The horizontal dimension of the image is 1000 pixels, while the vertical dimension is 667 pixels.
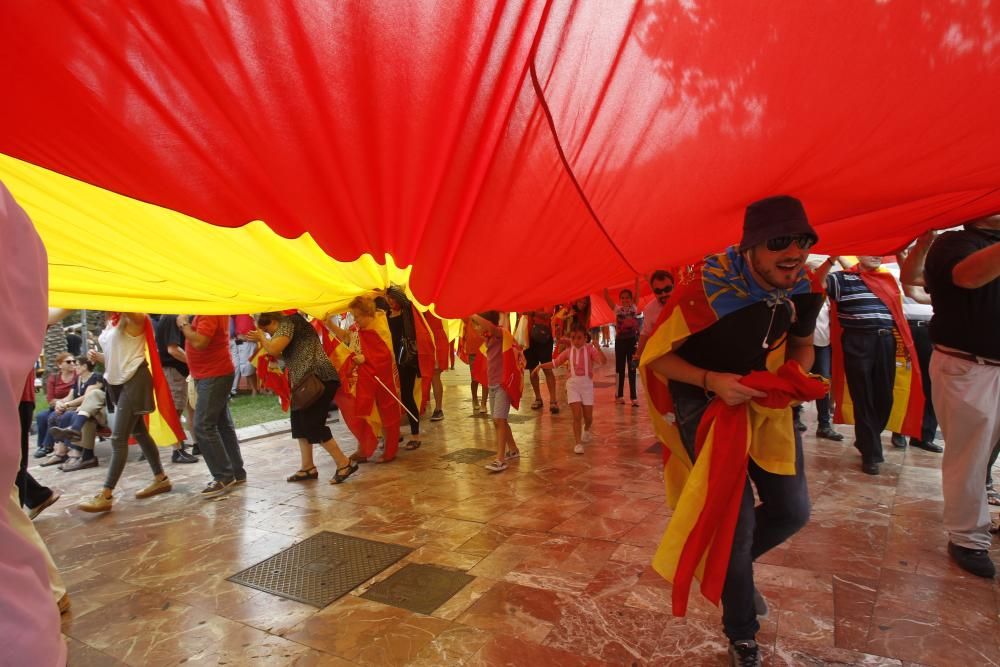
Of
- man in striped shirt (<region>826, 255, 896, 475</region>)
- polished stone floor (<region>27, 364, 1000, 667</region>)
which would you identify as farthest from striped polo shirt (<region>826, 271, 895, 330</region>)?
polished stone floor (<region>27, 364, 1000, 667</region>)

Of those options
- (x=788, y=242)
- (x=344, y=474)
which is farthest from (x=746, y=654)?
(x=344, y=474)

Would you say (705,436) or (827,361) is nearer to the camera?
(705,436)

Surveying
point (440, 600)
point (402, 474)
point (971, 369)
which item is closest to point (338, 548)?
point (440, 600)

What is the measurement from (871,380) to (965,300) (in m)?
2.44

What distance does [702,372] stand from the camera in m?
2.34

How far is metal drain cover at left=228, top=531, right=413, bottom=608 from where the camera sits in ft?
11.1

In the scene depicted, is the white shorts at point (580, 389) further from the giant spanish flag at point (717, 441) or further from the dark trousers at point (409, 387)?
the giant spanish flag at point (717, 441)

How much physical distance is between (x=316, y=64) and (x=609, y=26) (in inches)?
35.5

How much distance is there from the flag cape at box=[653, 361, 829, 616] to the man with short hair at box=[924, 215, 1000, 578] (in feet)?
4.78

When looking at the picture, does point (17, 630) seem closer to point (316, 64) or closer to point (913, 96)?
point (316, 64)

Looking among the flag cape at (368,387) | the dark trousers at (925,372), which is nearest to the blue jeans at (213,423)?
the flag cape at (368,387)

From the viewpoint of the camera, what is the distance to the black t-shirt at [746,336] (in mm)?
2332

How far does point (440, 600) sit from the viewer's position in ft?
10.4

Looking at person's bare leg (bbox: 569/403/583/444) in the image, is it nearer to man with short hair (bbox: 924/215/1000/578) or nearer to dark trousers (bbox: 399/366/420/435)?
dark trousers (bbox: 399/366/420/435)
